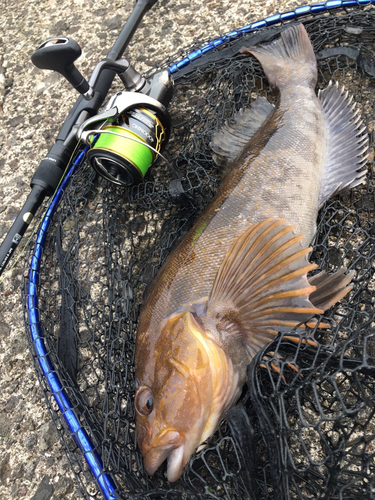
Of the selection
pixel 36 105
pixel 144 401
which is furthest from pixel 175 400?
pixel 36 105

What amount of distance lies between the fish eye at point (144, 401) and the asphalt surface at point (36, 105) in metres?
0.70

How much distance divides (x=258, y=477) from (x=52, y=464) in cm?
112

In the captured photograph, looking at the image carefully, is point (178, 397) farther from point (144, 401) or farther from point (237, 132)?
point (237, 132)

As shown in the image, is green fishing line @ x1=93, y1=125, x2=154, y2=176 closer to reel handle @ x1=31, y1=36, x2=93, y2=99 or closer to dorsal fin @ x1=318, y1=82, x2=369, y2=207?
reel handle @ x1=31, y1=36, x2=93, y2=99

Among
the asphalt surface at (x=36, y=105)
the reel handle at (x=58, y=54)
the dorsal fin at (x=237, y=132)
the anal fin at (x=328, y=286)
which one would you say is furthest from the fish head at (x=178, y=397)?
the reel handle at (x=58, y=54)

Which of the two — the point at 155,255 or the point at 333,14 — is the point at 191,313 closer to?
the point at 155,255

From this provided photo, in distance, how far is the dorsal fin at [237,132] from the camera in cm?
224

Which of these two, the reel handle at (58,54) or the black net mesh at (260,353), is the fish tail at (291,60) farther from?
the reel handle at (58,54)

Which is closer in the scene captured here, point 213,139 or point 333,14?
point 213,139

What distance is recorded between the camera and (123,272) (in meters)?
2.22

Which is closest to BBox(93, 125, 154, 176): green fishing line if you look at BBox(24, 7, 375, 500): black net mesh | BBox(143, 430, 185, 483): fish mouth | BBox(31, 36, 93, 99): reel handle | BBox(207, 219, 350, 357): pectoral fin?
BBox(24, 7, 375, 500): black net mesh

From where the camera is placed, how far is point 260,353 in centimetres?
149

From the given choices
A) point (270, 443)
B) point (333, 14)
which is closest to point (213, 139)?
point (333, 14)

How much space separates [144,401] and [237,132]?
1566 mm
